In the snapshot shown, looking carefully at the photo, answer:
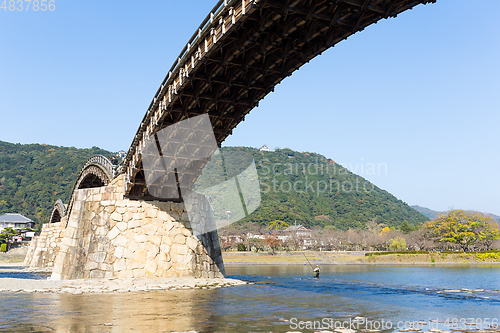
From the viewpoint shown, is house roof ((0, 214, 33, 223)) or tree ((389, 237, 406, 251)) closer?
tree ((389, 237, 406, 251))

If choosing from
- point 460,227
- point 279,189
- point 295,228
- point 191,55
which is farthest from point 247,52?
point 279,189

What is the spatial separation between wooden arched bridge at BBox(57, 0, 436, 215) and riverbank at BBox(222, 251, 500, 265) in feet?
173

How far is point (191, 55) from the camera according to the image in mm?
20234

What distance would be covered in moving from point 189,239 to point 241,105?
489 inches

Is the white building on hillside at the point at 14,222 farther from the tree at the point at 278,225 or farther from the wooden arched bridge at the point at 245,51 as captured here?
the wooden arched bridge at the point at 245,51

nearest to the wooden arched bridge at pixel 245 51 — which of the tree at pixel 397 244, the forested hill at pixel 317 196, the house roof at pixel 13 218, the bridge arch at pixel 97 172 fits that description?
the bridge arch at pixel 97 172

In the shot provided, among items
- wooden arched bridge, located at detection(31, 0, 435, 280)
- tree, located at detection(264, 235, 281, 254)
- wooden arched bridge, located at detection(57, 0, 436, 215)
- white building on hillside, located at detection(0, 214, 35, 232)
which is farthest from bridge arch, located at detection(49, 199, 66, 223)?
white building on hillside, located at detection(0, 214, 35, 232)

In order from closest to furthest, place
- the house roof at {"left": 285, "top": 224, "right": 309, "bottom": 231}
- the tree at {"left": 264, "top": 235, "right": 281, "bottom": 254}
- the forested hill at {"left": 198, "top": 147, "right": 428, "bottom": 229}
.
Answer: the tree at {"left": 264, "top": 235, "right": 281, "bottom": 254}, the house roof at {"left": 285, "top": 224, "right": 309, "bottom": 231}, the forested hill at {"left": 198, "top": 147, "right": 428, "bottom": 229}

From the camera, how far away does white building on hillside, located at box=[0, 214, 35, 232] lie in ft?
401

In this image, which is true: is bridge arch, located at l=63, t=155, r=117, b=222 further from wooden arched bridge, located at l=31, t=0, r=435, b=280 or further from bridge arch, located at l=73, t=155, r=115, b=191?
wooden arched bridge, located at l=31, t=0, r=435, b=280

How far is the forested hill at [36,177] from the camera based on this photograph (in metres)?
141

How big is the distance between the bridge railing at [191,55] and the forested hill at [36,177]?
120366mm

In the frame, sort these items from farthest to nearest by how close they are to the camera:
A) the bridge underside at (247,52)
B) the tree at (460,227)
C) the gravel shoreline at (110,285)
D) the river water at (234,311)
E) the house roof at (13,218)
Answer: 1. the house roof at (13,218)
2. the tree at (460,227)
3. the gravel shoreline at (110,285)
4. the bridge underside at (247,52)
5. the river water at (234,311)

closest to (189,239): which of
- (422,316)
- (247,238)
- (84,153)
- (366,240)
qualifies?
(422,316)
